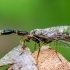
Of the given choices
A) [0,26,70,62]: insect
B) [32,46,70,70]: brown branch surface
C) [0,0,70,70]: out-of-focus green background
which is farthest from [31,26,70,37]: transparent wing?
[0,0,70,70]: out-of-focus green background

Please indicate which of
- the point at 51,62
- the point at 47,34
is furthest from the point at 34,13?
the point at 51,62

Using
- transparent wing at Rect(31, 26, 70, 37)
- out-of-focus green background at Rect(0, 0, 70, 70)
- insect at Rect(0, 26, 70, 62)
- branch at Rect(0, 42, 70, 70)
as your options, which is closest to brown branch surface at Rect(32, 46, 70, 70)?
branch at Rect(0, 42, 70, 70)

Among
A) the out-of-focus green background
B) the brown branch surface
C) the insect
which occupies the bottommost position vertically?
the brown branch surface

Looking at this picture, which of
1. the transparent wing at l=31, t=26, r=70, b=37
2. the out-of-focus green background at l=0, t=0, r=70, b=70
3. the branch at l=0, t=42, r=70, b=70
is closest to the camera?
the branch at l=0, t=42, r=70, b=70

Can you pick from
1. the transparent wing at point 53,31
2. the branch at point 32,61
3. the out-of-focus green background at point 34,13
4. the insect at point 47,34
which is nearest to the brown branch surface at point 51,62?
the branch at point 32,61

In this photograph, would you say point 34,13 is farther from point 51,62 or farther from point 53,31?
point 51,62

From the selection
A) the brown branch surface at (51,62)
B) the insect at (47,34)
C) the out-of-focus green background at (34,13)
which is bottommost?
the brown branch surface at (51,62)

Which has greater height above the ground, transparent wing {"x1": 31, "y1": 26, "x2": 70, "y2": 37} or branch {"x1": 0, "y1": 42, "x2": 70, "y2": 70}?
transparent wing {"x1": 31, "y1": 26, "x2": 70, "y2": 37}

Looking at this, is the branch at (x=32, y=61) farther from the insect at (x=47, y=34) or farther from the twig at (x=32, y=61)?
the insect at (x=47, y=34)

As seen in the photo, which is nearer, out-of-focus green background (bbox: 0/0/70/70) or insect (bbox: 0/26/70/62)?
insect (bbox: 0/26/70/62)

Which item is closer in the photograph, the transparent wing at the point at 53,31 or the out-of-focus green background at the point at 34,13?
the transparent wing at the point at 53,31

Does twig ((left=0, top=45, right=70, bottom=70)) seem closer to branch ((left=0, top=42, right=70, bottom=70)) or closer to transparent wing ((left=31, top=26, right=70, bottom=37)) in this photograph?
branch ((left=0, top=42, right=70, bottom=70))

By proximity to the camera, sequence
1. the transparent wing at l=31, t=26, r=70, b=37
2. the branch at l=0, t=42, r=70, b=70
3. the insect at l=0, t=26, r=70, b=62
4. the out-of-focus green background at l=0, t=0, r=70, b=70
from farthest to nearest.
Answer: the out-of-focus green background at l=0, t=0, r=70, b=70, the transparent wing at l=31, t=26, r=70, b=37, the insect at l=0, t=26, r=70, b=62, the branch at l=0, t=42, r=70, b=70

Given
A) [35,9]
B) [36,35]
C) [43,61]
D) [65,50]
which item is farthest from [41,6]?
[43,61]
